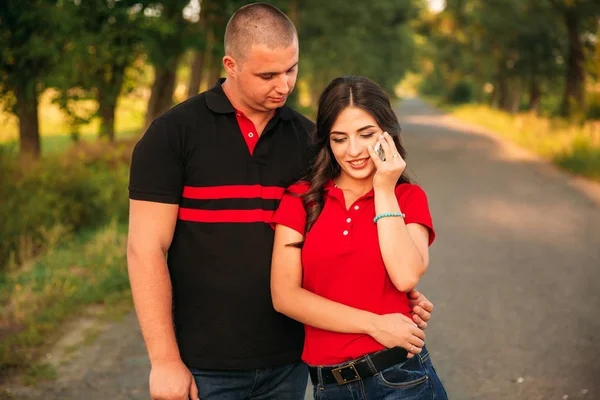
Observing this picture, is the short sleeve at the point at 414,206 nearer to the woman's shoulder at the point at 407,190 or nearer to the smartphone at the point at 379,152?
the woman's shoulder at the point at 407,190

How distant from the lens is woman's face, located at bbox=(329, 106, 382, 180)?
2.58m

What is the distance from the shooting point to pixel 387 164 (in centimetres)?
249

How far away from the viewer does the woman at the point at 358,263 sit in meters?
2.46

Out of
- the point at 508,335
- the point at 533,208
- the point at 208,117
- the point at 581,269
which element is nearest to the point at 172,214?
the point at 208,117

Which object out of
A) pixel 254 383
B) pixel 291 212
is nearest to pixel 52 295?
pixel 254 383

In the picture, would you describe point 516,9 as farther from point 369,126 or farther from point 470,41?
point 369,126

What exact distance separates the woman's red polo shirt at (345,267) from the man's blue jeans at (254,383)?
0.20 meters

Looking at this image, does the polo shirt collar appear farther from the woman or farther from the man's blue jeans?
the man's blue jeans

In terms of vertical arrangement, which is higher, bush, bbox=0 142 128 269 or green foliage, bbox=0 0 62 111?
green foliage, bbox=0 0 62 111

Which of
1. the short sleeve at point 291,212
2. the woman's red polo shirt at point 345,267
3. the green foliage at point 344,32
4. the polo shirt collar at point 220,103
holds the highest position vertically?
the green foliage at point 344,32

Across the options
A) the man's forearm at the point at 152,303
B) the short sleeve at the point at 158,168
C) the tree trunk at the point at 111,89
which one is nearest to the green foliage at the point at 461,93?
the tree trunk at the point at 111,89

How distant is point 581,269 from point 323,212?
6041mm

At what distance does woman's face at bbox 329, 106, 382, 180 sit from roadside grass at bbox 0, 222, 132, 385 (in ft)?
10.1

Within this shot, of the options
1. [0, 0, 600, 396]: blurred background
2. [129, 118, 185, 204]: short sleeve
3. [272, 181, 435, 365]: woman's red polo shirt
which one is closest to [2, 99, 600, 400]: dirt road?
[0, 0, 600, 396]: blurred background
